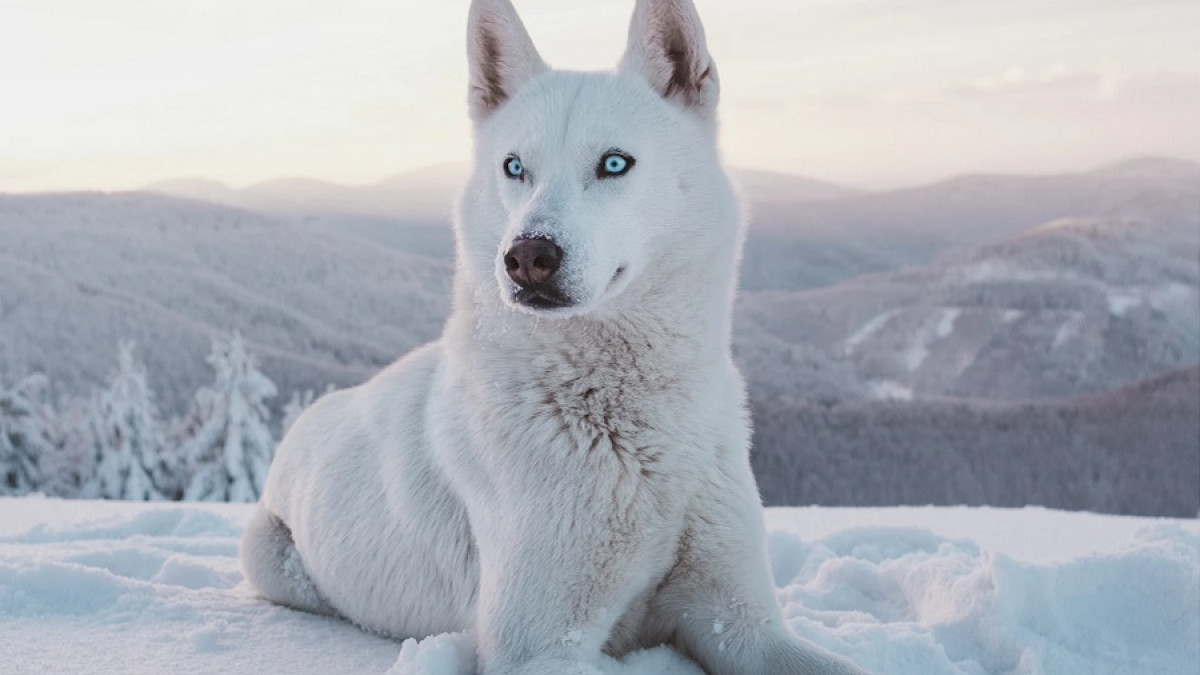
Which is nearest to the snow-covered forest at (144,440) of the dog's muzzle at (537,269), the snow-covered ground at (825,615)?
the snow-covered ground at (825,615)

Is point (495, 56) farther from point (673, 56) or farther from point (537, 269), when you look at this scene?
point (537, 269)

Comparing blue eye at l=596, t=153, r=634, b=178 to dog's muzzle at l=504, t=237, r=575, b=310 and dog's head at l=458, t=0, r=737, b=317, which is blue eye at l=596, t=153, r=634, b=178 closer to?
dog's head at l=458, t=0, r=737, b=317

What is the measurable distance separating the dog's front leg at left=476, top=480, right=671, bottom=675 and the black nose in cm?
70

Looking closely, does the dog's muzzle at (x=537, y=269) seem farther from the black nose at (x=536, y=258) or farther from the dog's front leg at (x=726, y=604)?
the dog's front leg at (x=726, y=604)

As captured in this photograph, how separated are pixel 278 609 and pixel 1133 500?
16.9 metres

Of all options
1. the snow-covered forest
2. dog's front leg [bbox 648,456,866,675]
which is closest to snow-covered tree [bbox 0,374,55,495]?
the snow-covered forest

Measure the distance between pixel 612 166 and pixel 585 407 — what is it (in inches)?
31.8

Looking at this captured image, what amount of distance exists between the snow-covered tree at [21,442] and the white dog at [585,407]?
20167 mm

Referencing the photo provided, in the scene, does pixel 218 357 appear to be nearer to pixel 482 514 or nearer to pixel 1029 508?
pixel 1029 508

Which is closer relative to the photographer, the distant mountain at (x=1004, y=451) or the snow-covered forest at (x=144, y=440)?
the distant mountain at (x=1004, y=451)

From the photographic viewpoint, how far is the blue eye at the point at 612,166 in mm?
3248

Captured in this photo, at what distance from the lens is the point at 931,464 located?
20281 millimetres

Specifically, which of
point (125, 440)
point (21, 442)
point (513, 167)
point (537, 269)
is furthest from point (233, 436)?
point (537, 269)

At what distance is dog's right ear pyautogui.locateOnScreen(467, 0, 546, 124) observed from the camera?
12.0 feet
